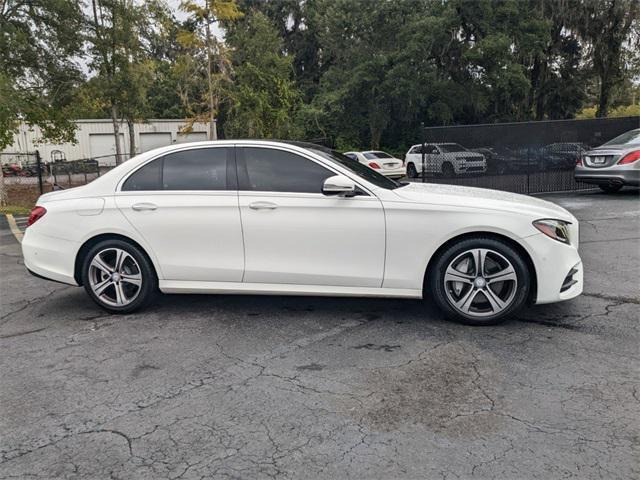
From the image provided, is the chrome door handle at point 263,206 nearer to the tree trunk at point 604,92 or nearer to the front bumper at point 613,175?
the front bumper at point 613,175

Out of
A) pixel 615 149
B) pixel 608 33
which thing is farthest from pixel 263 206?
pixel 608 33

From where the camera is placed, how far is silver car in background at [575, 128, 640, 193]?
1142cm

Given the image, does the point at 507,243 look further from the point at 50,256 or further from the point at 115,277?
the point at 50,256

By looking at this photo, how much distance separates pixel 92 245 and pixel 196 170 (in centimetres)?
120

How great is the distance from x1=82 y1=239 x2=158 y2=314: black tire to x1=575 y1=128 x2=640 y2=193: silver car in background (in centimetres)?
1034

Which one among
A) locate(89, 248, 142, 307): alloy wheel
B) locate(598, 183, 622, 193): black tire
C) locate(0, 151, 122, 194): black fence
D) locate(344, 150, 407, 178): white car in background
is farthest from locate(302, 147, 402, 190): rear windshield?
locate(344, 150, 407, 178): white car in background

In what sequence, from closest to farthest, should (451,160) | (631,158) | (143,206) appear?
(143,206) → (631,158) → (451,160)

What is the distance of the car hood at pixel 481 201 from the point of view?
4473 millimetres

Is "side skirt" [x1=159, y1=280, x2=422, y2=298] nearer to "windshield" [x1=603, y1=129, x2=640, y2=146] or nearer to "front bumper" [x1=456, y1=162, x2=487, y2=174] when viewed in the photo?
"front bumper" [x1=456, y1=162, x2=487, y2=174]

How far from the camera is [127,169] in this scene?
5.17 meters

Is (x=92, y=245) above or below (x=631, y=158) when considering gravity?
below

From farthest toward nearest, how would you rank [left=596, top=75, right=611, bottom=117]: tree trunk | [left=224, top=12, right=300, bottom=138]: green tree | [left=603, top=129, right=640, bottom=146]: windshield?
[left=596, top=75, right=611, bottom=117]: tree trunk
[left=224, top=12, right=300, bottom=138]: green tree
[left=603, top=129, right=640, bottom=146]: windshield

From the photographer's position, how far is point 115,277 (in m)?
5.04

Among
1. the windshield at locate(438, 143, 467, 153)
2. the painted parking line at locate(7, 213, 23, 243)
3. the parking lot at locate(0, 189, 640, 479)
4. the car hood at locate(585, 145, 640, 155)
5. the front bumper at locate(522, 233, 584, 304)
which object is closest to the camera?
the parking lot at locate(0, 189, 640, 479)
